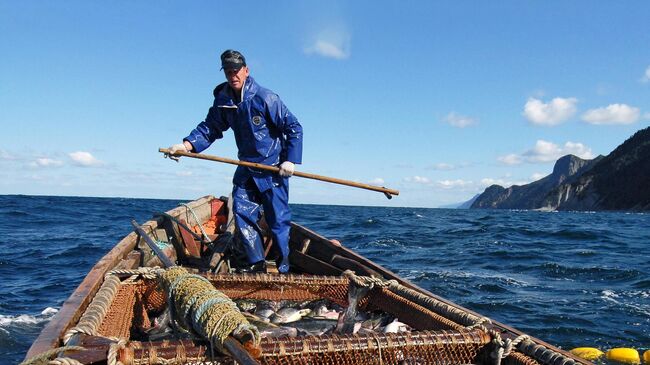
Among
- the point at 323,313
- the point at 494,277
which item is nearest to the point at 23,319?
the point at 323,313

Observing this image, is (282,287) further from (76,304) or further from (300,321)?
(76,304)

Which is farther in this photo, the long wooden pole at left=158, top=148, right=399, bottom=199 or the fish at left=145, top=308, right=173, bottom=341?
the long wooden pole at left=158, top=148, right=399, bottom=199

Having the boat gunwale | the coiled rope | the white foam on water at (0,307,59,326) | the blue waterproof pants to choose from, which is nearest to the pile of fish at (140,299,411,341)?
the coiled rope

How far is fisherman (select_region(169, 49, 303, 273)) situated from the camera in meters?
5.50

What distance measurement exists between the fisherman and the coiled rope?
225 centimetres

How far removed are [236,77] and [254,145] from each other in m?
0.76

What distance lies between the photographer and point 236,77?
533 cm

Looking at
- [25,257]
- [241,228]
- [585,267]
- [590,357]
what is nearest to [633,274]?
[585,267]

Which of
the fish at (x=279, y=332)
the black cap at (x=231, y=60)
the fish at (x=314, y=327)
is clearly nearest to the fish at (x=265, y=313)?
the fish at (x=314, y=327)

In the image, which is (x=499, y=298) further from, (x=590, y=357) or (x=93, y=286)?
(x=93, y=286)

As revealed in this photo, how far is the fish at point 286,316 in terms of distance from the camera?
4.65 metres

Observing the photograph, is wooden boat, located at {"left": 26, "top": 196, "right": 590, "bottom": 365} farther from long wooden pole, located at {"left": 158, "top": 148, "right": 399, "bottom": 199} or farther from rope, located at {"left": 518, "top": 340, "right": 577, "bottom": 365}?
long wooden pole, located at {"left": 158, "top": 148, "right": 399, "bottom": 199}

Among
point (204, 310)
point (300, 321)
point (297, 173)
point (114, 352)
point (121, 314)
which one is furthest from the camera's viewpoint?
point (297, 173)

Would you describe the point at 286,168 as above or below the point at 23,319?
above
